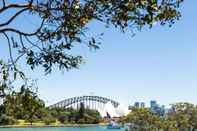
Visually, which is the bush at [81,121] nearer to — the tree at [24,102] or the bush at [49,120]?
the bush at [49,120]

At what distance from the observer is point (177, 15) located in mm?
9406

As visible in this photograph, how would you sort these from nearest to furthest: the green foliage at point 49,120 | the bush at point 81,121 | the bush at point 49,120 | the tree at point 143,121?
the tree at point 143,121, the green foliage at point 49,120, the bush at point 49,120, the bush at point 81,121

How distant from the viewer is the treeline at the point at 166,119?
49000mm

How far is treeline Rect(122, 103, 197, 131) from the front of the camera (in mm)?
49000

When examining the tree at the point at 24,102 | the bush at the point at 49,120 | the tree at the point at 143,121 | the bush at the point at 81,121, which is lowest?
the tree at the point at 24,102

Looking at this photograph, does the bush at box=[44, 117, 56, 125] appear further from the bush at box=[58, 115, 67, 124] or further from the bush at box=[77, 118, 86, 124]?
the bush at box=[77, 118, 86, 124]

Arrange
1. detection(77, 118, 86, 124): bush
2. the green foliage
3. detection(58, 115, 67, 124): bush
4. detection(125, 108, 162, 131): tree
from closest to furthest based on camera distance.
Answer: detection(125, 108, 162, 131): tree < the green foliage < detection(58, 115, 67, 124): bush < detection(77, 118, 86, 124): bush

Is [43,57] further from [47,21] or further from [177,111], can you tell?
[177,111]

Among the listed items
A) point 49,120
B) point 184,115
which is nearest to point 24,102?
point 184,115

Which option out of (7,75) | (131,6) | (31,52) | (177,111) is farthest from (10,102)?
(177,111)

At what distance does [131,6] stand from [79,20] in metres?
0.99

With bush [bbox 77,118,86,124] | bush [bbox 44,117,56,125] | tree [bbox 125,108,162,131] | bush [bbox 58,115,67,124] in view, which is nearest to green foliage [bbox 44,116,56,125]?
bush [bbox 44,117,56,125]

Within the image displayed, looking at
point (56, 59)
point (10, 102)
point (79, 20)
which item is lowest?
point (10, 102)

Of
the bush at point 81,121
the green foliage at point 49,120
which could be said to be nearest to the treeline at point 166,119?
the green foliage at point 49,120
